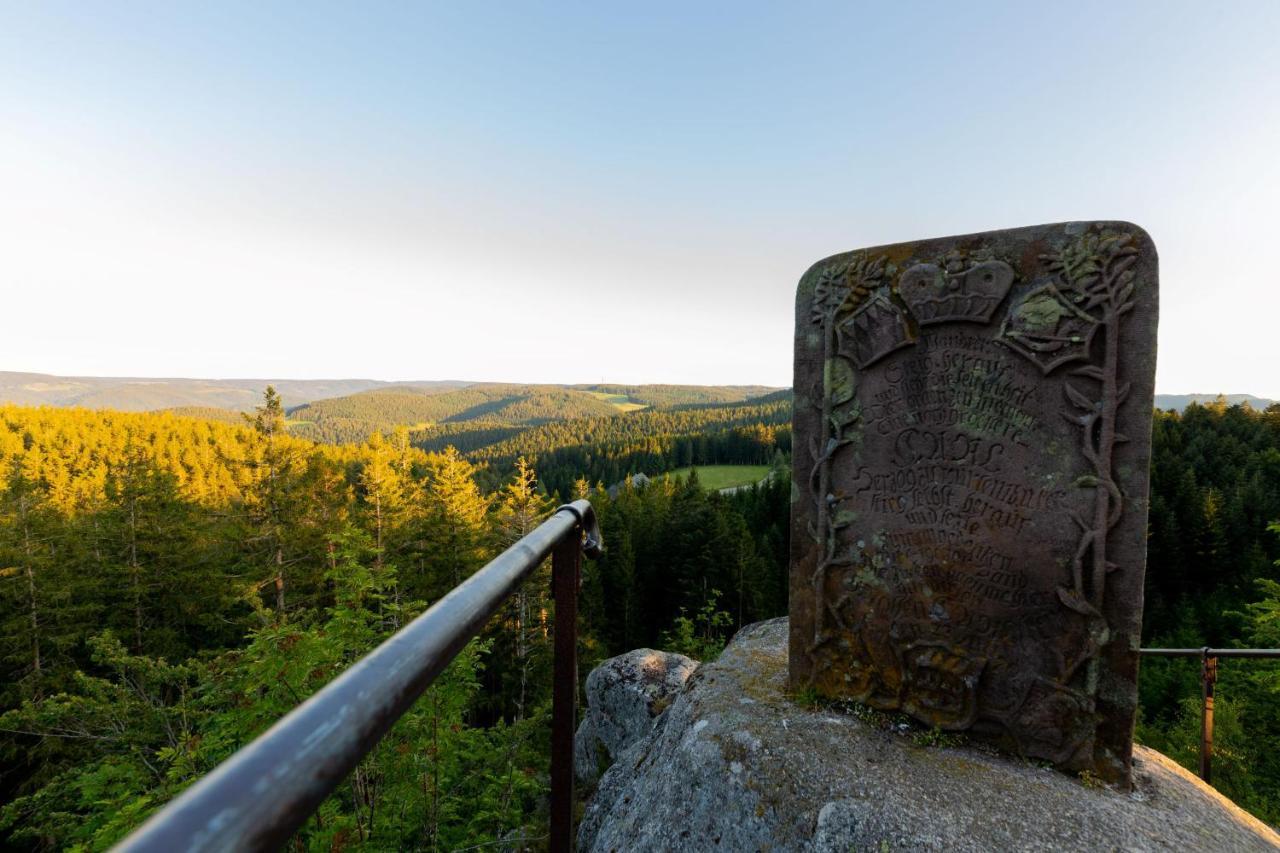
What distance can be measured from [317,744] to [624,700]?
7983 mm

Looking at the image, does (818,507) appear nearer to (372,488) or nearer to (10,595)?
(372,488)

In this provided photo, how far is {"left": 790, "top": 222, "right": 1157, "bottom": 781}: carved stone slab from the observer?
3666mm

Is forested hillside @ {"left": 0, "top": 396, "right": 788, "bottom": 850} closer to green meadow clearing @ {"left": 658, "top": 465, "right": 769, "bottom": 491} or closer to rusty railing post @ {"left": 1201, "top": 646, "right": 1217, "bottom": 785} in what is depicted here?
rusty railing post @ {"left": 1201, "top": 646, "right": 1217, "bottom": 785}

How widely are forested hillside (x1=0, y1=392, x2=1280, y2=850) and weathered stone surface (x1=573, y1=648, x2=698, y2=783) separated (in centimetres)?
103

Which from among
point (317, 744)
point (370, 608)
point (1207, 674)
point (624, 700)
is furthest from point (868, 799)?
point (370, 608)

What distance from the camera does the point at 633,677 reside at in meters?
8.00

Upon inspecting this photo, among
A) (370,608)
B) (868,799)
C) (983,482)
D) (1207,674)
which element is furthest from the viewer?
(370,608)

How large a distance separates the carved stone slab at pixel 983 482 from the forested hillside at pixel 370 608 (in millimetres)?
3574

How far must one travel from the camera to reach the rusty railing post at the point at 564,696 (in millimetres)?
2008

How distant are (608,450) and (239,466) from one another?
68273mm

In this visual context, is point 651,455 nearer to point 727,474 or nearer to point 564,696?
point 727,474

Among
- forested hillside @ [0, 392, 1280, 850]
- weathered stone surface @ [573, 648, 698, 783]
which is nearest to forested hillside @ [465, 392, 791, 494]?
forested hillside @ [0, 392, 1280, 850]

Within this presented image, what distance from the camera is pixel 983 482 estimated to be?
4.01 meters

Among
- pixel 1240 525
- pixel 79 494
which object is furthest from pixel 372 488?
pixel 1240 525
